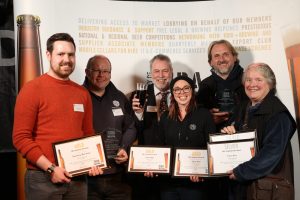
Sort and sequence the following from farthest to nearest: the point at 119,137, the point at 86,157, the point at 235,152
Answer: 1. the point at 119,137
2. the point at 235,152
3. the point at 86,157

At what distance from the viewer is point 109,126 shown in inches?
152

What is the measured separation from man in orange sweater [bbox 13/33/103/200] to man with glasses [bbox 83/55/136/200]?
680 millimetres

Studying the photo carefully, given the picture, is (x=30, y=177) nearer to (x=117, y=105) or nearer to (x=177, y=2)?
(x=117, y=105)

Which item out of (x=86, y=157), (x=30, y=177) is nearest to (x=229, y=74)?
(x=86, y=157)

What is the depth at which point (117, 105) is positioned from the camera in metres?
3.95

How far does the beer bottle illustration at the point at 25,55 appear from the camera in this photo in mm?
3701

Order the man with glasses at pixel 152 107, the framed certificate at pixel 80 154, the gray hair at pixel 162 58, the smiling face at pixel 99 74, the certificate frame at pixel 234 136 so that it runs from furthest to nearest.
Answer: the gray hair at pixel 162 58 → the man with glasses at pixel 152 107 → the smiling face at pixel 99 74 → the certificate frame at pixel 234 136 → the framed certificate at pixel 80 154

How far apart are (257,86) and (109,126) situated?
1.41 meters

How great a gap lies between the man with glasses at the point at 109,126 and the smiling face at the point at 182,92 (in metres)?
0.57

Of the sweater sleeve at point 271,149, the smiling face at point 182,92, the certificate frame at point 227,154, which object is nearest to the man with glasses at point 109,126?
the smiling face at point 182,92

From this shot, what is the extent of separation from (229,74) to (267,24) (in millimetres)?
656

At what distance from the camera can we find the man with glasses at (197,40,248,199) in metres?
4.05

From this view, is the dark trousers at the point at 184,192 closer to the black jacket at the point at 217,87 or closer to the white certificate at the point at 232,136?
the white certificate at the point at 232,136

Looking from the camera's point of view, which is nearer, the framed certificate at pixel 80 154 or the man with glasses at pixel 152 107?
the framed certificate at pixel 80 154
